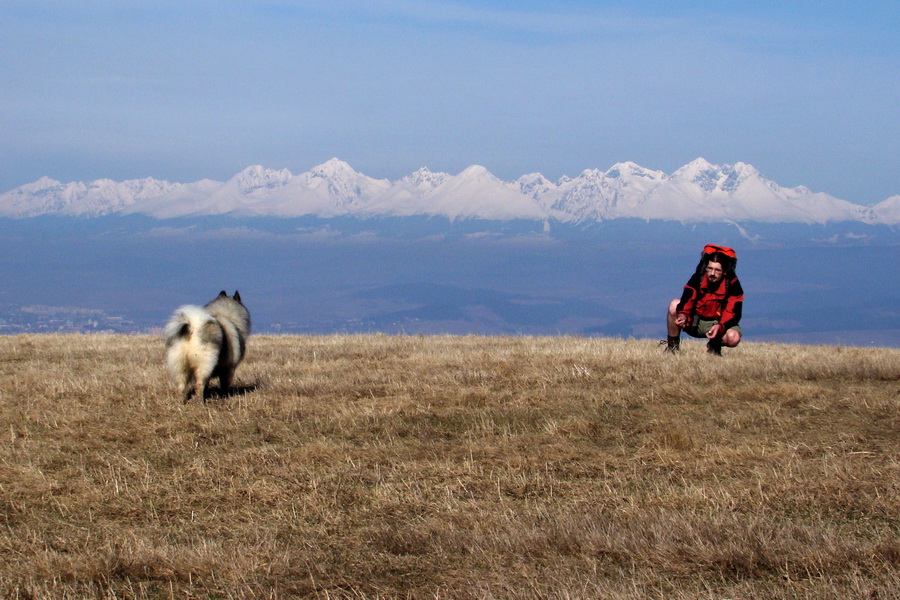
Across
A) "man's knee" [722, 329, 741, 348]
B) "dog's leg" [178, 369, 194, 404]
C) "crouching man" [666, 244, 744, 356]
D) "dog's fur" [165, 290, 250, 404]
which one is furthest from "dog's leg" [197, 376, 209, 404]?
"man's knee" [722, 329, 741, 348]

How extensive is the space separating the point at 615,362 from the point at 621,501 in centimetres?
657

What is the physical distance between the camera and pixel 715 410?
8.95 metres

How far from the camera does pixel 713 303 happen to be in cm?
1289

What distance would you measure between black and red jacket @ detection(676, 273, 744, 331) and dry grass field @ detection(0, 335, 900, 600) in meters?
1.04

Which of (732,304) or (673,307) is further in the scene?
(673,307)

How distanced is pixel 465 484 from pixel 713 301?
7.73 meters

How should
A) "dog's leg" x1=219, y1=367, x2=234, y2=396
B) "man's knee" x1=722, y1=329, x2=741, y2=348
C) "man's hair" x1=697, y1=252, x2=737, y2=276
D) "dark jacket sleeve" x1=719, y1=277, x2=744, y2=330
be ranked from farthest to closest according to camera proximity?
"man's knee" x1=722, y1=329, x2=741, y2=348 < "dark jacket sleeve" x1=719, y1=277, x2=744, y2=330 < "man's hair" x1=697, y1=252, x2=737, y2=276 < "dog's leg" x1=219, y1=367, x2=234, y2=396

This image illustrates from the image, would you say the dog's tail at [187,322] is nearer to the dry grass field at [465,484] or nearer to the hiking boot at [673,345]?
the dry grass field at [465,484]

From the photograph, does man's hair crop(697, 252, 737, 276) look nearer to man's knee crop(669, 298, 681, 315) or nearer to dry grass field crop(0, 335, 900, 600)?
man's knee crop(669, 298, 681, 315)

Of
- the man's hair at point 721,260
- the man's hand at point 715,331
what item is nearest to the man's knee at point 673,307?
the man's hand at point 715,331

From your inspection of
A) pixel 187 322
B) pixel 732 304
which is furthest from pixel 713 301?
pixel 187 322

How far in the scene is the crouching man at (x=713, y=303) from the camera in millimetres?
12531

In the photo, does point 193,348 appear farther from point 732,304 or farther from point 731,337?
point 731,337

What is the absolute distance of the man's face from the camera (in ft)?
41.0
